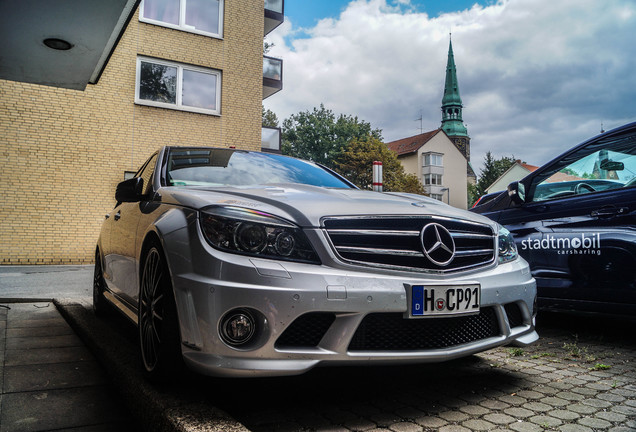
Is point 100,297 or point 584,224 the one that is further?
point 100,297

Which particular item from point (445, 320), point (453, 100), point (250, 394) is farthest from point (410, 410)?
point (453, 100)

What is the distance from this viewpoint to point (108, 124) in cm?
1302

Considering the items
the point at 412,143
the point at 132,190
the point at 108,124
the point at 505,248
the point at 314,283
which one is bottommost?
the point at 314,283

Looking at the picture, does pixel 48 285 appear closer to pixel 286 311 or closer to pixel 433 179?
pixel 286 311

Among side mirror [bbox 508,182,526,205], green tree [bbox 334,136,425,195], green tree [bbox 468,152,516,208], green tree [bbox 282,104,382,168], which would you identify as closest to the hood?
side mirror [bbox 508,182,526,205]

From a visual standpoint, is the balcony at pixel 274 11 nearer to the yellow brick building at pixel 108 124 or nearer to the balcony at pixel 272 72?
the balcony at pixel 272 72

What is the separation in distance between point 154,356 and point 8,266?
431 inches

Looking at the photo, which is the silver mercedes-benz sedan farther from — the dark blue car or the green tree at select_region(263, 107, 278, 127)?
the green tree at select_region(263, 107, 278, 127)

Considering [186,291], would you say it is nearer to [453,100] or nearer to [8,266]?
[8,266]

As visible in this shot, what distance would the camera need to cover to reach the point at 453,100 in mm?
93250

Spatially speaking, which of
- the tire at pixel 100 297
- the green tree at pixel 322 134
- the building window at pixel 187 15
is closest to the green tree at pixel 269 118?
the green tree at pixel 322 134

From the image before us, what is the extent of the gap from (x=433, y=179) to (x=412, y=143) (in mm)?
6329

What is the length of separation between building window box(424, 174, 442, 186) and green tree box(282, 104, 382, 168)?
955cm

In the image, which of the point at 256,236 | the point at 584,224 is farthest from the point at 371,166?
the point at 256,236
